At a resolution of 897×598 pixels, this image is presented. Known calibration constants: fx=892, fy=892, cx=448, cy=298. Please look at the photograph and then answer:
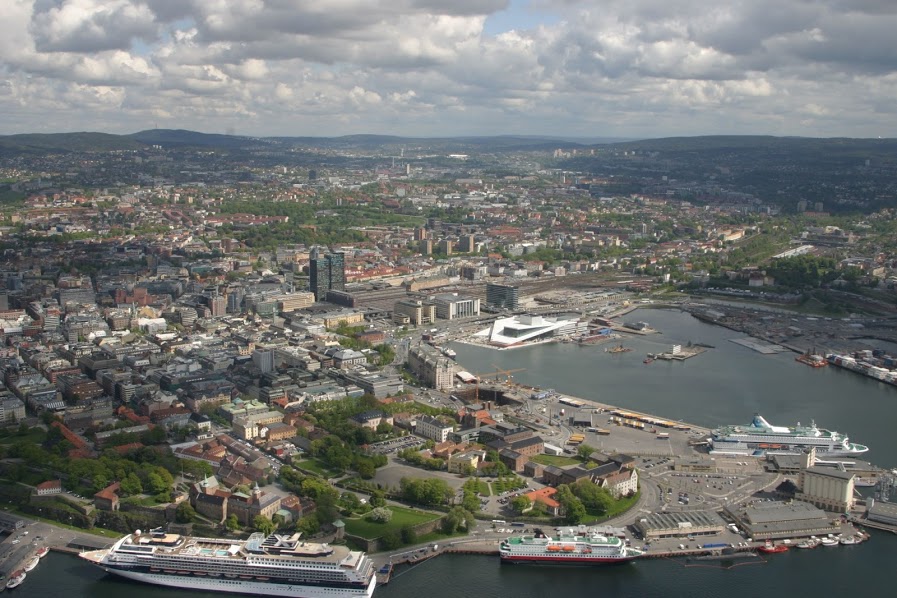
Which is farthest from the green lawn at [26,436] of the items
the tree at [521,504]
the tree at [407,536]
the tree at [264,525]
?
the tree at [521,504]

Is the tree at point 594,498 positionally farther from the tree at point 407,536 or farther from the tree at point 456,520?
the tree at point 407,536

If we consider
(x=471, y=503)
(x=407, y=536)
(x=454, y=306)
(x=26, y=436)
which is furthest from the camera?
(x=454, y=306)

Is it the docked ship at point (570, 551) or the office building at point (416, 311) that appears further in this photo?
the office building at point (416, 311)

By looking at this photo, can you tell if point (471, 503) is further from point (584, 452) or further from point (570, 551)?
point (584, 452)

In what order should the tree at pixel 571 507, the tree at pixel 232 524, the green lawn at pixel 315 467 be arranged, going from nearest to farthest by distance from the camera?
the tree at pixel 232 524 → the tree at pixel 571 507 → the green lawn at pixel 315 467

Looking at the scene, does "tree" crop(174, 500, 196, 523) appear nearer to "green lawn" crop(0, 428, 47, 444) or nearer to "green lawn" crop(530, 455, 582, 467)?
"green lawn" crop(0, 428, 47, 444)

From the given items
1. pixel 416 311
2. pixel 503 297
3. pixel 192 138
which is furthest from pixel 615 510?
pixel 192 138

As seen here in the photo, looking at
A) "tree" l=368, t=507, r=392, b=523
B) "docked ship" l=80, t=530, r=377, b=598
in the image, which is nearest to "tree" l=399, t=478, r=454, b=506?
"tree" l=368, t=507, r=392, b=523
